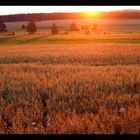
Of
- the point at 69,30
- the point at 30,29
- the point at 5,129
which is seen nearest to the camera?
the point at 5,129

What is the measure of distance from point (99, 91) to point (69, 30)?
154 feet

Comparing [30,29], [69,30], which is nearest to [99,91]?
[30,29]

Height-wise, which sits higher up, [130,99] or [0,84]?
[130,99]

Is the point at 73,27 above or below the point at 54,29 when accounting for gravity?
below

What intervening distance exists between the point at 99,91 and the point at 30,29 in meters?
39.4

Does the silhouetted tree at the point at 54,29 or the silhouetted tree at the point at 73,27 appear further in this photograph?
the silhouetted tree at the point at 73,27

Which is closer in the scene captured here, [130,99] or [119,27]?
[130,99]

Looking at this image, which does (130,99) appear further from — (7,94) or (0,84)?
(0,84)

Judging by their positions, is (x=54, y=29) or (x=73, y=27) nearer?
(x=54, y=29)

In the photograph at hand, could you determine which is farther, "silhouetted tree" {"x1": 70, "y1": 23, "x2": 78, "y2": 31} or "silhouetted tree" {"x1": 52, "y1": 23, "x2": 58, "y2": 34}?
"silhouetted tree" {"x1": 70, "y1": 23, "x2": 78, "y2": 31}
